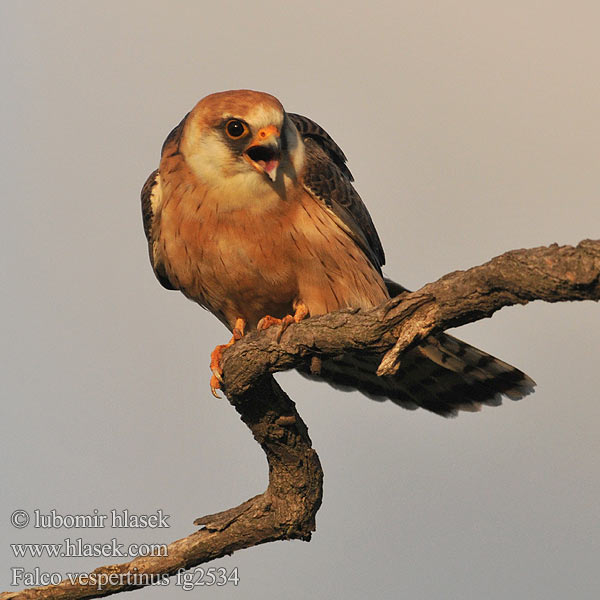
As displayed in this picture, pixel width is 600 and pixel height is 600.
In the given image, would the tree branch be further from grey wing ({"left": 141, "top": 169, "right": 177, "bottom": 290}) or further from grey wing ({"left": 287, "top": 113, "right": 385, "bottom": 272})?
grey wing ({"left": 141, "top": 169, "right": 177, "bottom": 290})

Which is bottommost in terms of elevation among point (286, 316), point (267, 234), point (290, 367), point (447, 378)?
point (290, 367)

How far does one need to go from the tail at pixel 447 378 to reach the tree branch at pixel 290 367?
1.32 m

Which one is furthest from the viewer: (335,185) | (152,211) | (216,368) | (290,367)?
(152,211)

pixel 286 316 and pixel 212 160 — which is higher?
pixel 212 160

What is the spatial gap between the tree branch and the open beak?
1.24 m

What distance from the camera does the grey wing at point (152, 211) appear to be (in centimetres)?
702

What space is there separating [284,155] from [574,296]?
3141 mm

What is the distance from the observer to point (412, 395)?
749 cm

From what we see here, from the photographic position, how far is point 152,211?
7.04 metres

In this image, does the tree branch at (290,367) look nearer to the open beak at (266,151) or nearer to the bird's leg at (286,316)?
the bird's leg at (286,316)

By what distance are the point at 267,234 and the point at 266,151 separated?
570 mm

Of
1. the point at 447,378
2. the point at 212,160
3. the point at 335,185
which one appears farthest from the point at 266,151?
the point at 447,378

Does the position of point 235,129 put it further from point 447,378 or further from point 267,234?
point 447,378

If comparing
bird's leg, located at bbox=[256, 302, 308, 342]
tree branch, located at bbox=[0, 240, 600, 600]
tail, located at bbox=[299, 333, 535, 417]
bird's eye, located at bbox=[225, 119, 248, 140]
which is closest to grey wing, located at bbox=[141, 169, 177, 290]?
bird's eye, located at bbox=[225, 119, 248, 140]
